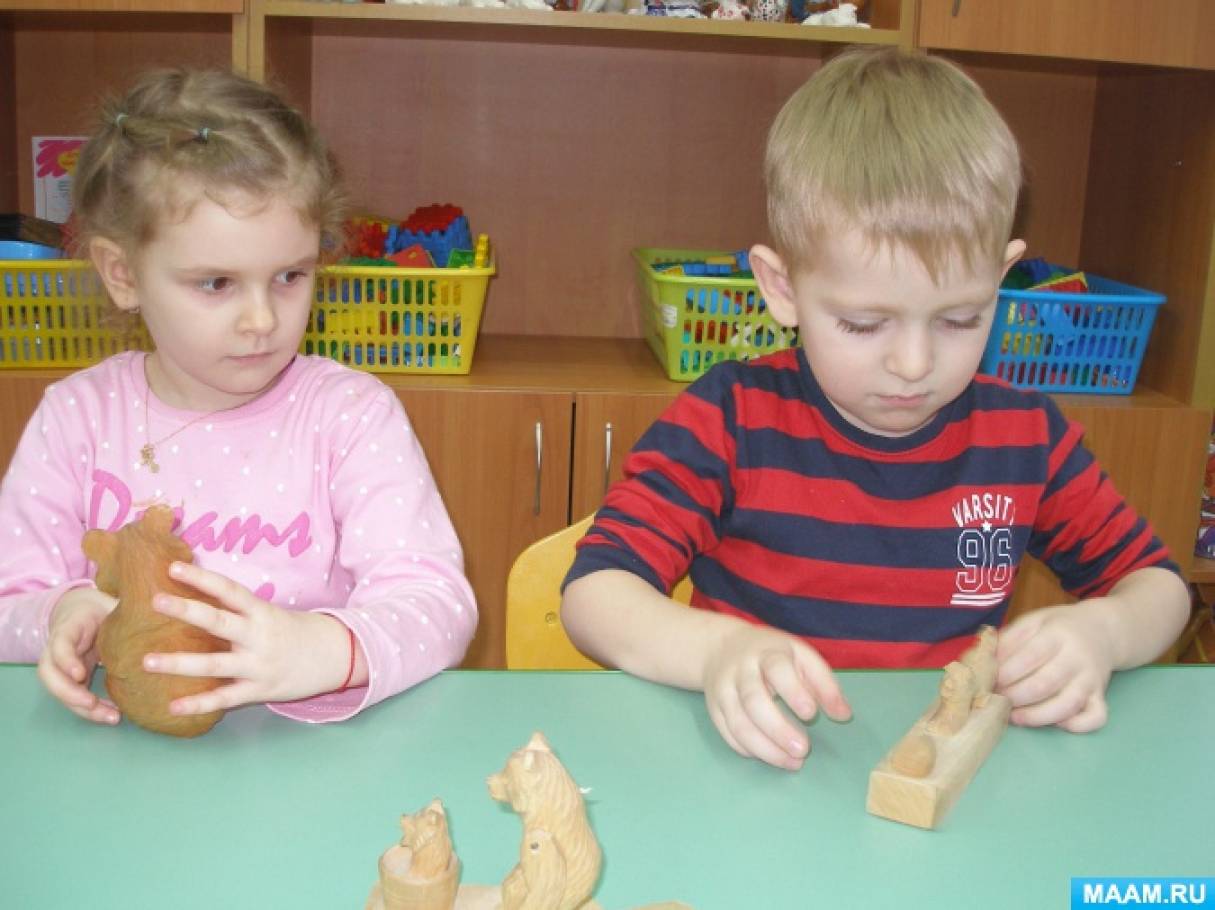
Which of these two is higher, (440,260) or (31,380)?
(440,260)

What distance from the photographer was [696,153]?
83.0 inches

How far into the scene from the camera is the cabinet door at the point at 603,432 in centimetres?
168

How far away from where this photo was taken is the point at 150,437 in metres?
0.98

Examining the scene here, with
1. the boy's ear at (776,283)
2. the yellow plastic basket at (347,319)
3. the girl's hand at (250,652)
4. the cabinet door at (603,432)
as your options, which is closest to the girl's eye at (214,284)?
the girl's hand at (250,652)

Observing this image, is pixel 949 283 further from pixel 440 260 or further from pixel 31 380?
pixel 31 380

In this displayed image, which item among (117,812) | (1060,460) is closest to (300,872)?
(117,812)

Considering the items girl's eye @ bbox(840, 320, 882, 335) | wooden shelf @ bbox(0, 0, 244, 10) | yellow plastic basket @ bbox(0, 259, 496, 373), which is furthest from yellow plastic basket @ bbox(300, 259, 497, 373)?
girl's eye @ bbox(840, 320, 882, 335)

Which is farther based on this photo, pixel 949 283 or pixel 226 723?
pixel 949 283

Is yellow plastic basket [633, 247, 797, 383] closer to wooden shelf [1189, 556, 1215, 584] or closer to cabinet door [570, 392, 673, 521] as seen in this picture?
cabinet door [570, 392, 673, 521]

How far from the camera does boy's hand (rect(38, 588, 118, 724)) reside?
2.13ft

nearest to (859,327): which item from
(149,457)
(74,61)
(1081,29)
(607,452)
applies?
(149,457)

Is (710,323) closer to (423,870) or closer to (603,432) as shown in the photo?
(603,432)

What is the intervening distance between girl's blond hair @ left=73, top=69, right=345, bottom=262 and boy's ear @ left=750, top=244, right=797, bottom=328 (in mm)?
326

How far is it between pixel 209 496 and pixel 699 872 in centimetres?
58
